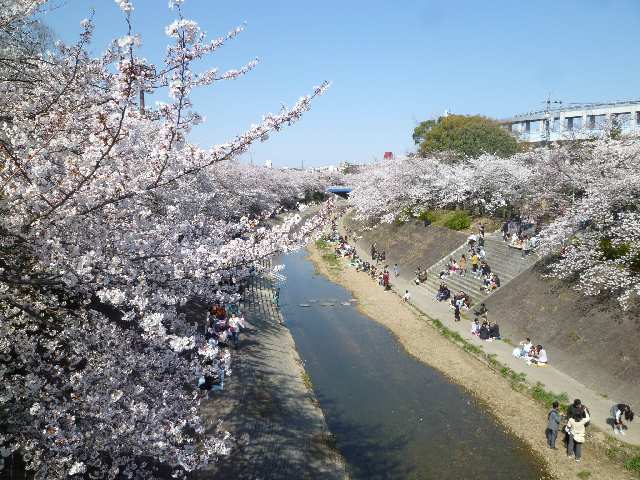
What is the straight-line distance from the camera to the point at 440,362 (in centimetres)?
1845

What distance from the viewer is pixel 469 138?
155 ft

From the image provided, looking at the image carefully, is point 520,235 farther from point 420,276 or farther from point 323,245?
point 323,245

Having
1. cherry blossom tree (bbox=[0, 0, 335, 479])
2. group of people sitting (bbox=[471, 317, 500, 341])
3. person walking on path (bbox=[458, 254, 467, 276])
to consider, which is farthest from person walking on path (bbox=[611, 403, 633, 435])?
person walking on path (bbox=[458, 254, 467, 276])

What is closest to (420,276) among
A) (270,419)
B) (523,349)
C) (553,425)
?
(523,349)

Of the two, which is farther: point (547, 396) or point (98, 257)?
point (547, 396)

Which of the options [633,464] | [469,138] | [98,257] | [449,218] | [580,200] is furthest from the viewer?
[469,138]

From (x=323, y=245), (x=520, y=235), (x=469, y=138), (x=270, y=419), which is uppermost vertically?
(x=469, y=138)

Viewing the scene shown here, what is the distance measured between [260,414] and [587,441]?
9111mm

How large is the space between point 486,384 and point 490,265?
37.2 ft

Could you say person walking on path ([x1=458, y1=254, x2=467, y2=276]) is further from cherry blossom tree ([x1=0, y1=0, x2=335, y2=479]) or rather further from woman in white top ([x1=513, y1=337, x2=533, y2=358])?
cherry blossom tree ([x1=0, y1=0, x2=335, y2=479])

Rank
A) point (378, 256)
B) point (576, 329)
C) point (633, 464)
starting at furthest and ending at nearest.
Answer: point (378, 256), point (576, 329), point (633, 464)

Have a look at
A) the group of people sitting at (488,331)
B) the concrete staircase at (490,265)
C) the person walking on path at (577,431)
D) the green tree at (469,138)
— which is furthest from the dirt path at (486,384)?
the green tree at (469,138)

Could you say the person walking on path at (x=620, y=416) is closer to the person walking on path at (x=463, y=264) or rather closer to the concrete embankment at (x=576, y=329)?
the concrete embankment at (x=576, y=329)

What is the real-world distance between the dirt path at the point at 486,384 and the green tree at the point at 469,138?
23739 millimetres
